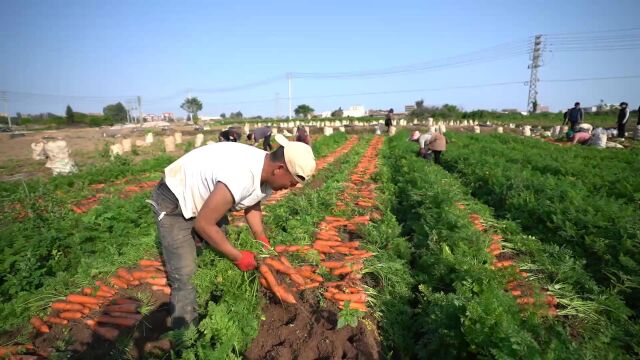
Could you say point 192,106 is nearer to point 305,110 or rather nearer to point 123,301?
point 305,110

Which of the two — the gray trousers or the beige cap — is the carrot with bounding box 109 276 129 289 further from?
the beige cap

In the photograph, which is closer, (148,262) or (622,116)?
(148,262)

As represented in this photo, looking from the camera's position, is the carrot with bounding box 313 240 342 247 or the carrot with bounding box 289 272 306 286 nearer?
the carrot with bounding box 289 272 306 286

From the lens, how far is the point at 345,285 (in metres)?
3.57

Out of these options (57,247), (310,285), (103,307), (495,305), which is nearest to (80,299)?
(103,307)

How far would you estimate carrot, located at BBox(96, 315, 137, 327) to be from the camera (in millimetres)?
3328

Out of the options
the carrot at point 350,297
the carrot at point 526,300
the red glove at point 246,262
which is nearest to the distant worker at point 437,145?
the carrot at point 526,300

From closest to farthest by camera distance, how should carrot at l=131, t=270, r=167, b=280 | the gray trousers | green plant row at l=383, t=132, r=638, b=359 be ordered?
1. green plant row at l=383, t=132, r=638, b=359
2. the gray trousers
3. carrot at l=131, t=270, r=167, b=280

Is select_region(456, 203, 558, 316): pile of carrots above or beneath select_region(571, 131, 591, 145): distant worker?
beneath

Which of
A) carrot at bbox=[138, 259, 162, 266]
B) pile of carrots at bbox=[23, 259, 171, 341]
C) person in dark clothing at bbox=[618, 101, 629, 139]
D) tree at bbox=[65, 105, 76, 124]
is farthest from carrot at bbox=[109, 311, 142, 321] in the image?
tree at bbox=[65, 105, 76, 124]

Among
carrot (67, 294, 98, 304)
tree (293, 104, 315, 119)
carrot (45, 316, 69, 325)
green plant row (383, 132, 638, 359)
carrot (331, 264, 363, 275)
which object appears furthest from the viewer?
tree (293, 104, 315, 119)

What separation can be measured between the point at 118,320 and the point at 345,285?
224cm

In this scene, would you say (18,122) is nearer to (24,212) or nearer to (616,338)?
(24,212)

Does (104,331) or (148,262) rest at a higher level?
(148,262)
